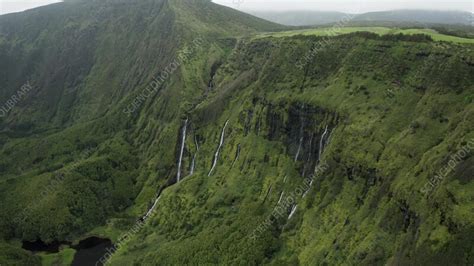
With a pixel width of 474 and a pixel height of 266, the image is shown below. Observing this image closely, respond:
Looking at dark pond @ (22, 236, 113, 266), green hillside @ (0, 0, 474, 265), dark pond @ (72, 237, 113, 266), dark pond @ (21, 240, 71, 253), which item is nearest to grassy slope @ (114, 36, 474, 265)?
green hillside @ (0, 0, 474, 265)

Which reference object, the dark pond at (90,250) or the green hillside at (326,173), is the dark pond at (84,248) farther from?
the green hillside at (326,173)

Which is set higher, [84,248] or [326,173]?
[326,173]

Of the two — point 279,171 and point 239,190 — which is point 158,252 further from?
Result: point 279,171

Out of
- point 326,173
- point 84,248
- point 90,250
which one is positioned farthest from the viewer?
point 84,248

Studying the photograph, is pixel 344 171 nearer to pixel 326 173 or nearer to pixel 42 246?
pixel 326 173

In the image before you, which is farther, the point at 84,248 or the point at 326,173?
the point at 84,248

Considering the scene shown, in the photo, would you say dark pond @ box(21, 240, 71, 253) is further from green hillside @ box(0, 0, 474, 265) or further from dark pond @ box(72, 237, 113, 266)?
dark pond @ box(72, 237, 113, 266)

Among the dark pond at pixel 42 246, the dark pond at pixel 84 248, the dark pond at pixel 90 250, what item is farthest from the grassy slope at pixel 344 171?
the dark pond at pixel 42 246

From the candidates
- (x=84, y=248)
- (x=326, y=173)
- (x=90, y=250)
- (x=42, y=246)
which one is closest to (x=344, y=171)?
(x=326, y=173)

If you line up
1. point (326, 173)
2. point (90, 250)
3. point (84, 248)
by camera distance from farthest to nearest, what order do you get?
1. point (84, 248)
2. point (90, 250)
3. point (326, 173)

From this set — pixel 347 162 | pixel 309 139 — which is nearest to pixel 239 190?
pixel 309 139
